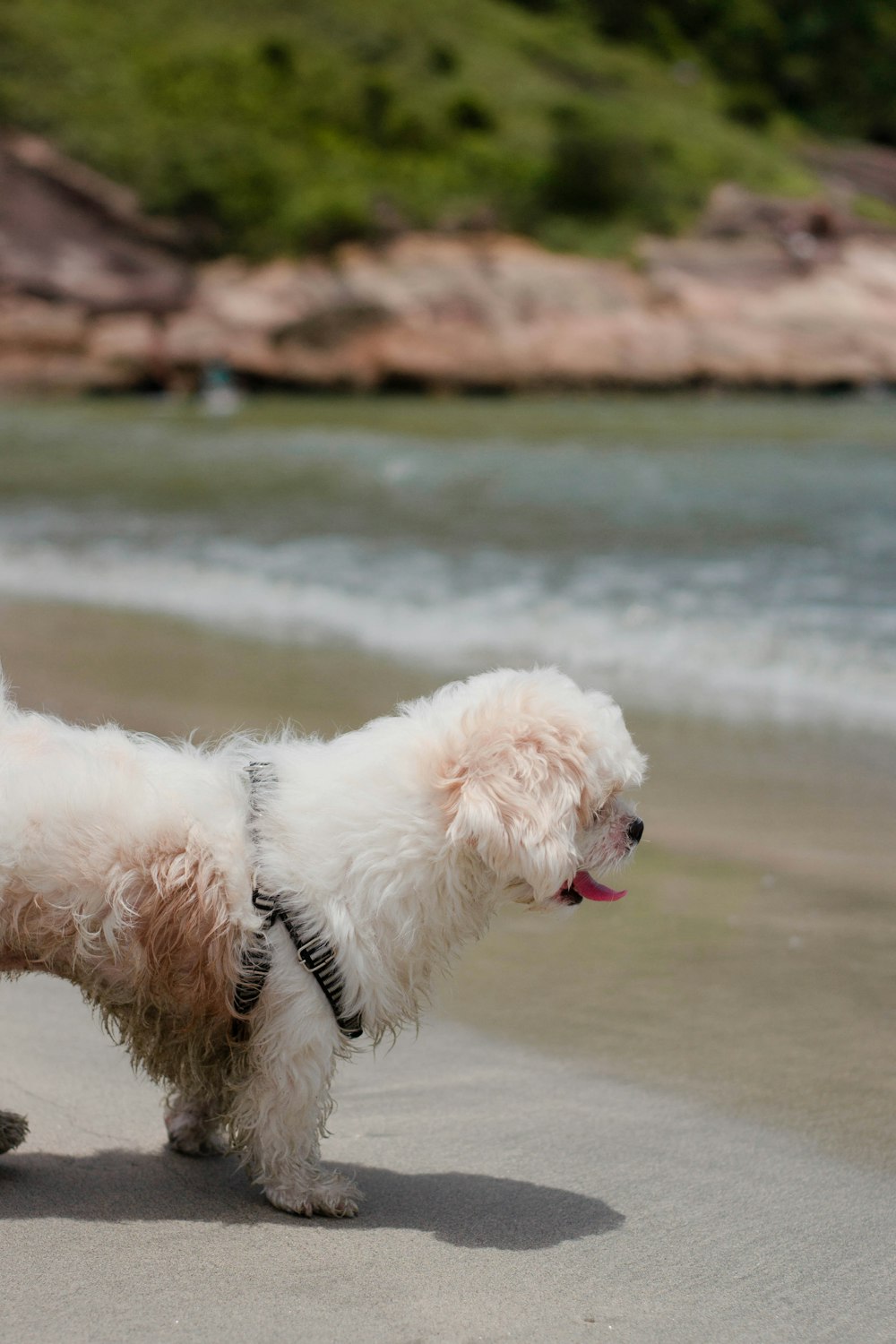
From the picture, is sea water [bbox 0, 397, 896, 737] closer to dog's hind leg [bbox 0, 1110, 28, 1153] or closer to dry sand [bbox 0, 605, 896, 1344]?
dry sand [bbox 0, 605, 896, 1344]

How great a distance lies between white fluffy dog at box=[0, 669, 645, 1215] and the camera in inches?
122

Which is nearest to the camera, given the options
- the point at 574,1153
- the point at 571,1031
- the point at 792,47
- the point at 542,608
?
the point at 574,1153

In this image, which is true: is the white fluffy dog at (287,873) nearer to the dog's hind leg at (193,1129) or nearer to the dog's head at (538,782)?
the dog's head at (538,782)

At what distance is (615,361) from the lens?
31750mm

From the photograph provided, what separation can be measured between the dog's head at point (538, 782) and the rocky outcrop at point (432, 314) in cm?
2883

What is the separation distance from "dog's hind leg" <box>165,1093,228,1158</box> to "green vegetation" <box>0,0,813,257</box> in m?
33.3

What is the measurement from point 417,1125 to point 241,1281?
0.94 metres

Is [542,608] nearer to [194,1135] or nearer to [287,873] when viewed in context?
[194,1135]

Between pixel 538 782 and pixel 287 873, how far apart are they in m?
0.60

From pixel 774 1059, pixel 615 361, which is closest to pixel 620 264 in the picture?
pixel 615 361

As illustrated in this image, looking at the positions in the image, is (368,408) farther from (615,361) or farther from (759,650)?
(759,650)

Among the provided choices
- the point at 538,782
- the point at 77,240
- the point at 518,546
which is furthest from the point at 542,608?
the point at 77,240

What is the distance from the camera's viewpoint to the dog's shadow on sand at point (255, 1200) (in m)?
3.18

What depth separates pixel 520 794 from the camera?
3.15 m
